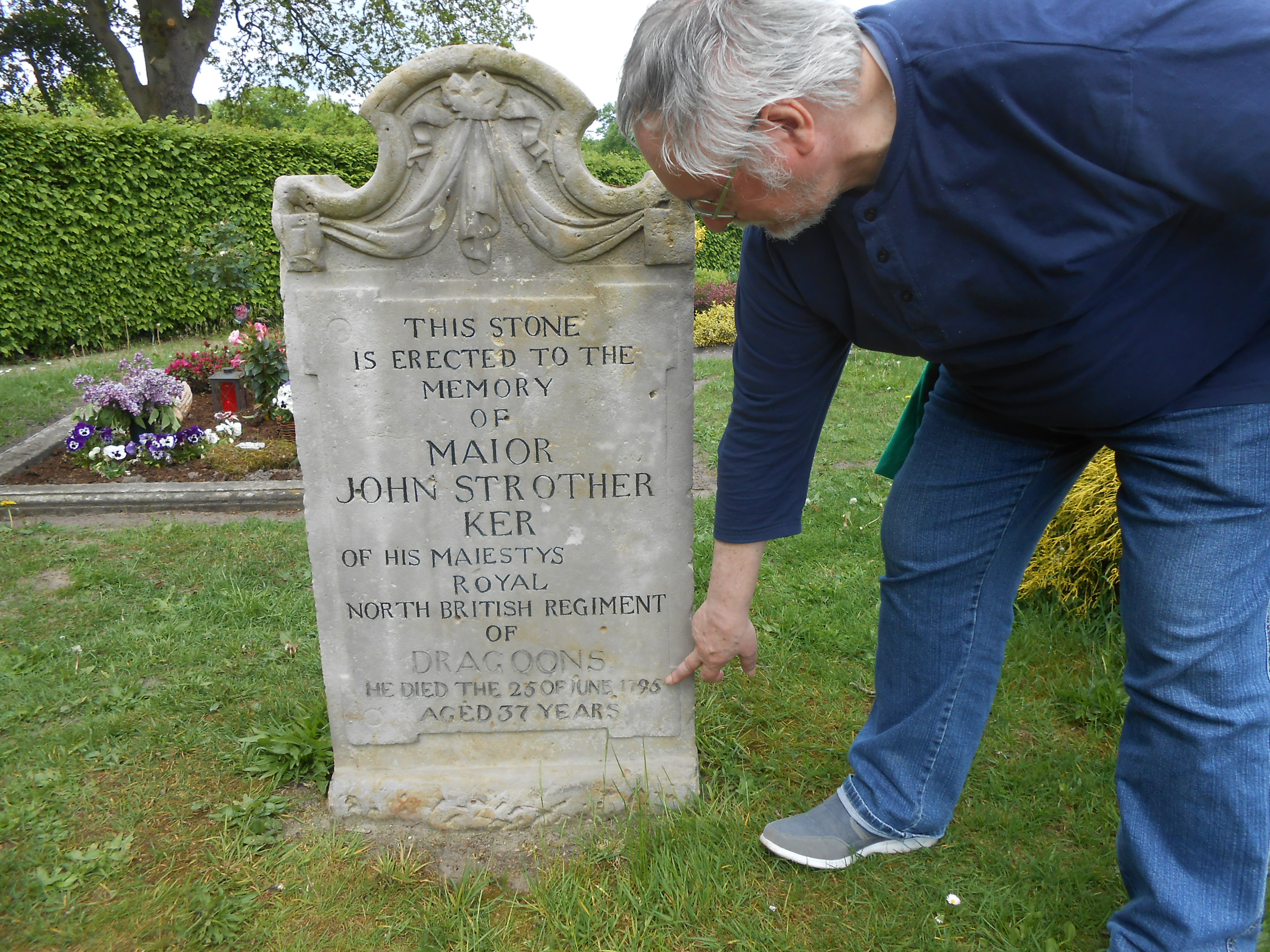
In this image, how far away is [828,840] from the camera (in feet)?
7.39

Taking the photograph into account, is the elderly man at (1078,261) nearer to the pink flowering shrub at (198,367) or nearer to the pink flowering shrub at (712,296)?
the pink flowering shrub at (198,367)

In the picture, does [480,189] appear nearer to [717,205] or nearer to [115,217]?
[717,205]

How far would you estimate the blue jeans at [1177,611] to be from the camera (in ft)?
5.18

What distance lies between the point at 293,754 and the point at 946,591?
192 cm

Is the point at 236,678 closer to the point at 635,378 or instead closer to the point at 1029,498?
the point at 635,378

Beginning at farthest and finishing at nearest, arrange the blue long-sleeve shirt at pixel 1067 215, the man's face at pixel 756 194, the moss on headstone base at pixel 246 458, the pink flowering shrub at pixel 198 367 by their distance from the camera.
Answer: the pink flowering shrub at pixel 198 367
the moss on headstone base at pixel 246 458
the man's face at pixel 756 194
the blue long-sleeve shirt at pixel 1067 215

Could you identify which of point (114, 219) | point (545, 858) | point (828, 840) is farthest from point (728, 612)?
point (114, 219)

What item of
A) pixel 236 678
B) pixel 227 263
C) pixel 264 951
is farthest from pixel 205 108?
pixel 264 951

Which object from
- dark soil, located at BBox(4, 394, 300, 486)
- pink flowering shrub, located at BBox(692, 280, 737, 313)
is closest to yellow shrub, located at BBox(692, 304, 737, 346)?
pink flowering shrub, located at BBox(692, 280, 737, 313)

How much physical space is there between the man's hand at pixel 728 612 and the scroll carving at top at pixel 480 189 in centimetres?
75

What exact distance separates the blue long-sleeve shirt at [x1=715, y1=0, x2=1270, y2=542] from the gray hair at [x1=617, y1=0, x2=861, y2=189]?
120mm

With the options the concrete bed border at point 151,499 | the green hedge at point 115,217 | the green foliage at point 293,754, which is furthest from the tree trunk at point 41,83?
the green foliage at point 293,754

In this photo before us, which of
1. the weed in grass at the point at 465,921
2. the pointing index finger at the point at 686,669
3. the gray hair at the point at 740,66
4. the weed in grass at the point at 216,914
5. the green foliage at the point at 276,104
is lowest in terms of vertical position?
the weed in grass at the point at 465,921

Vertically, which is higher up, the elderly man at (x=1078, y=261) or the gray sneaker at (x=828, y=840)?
the elderly man at (x=1078, y=261)
